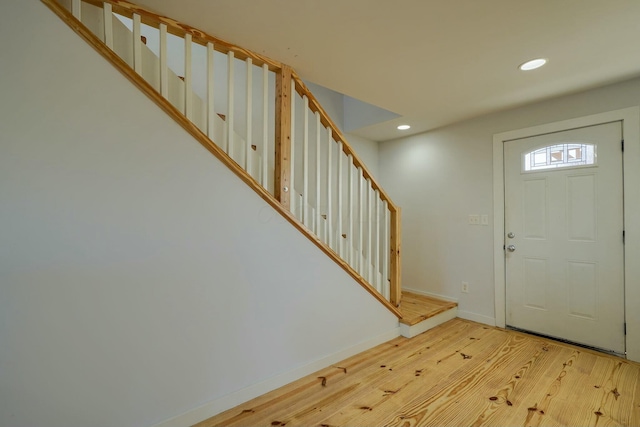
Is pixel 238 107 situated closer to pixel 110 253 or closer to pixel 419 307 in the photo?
pixel 110 253

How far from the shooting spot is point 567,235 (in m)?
2.49

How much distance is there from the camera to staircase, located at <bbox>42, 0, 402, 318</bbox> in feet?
4.65

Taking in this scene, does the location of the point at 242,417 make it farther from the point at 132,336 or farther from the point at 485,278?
the point at 485,278

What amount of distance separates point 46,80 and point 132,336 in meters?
1.21

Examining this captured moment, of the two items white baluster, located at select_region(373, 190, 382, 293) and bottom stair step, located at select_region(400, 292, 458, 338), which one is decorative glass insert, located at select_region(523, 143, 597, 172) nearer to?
white baluster, located at select_region(373, 190, 382, 293)

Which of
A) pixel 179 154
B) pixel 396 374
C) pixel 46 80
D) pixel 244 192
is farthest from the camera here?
pixel 396 374

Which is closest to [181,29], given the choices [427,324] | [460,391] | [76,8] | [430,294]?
[76,8]

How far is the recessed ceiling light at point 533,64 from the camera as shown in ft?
6.24

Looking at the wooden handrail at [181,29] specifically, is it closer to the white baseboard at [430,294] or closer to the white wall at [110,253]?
the white wall at [110,253]

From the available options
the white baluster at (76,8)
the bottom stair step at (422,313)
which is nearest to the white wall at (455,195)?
the bottom stair step at (422,313)

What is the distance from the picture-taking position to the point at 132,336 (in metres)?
1.34

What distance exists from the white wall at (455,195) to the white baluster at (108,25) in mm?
3199

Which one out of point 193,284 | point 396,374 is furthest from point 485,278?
point 193,284

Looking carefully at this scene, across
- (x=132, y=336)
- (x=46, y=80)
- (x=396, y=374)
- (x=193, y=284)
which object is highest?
(x=46, y=80)
